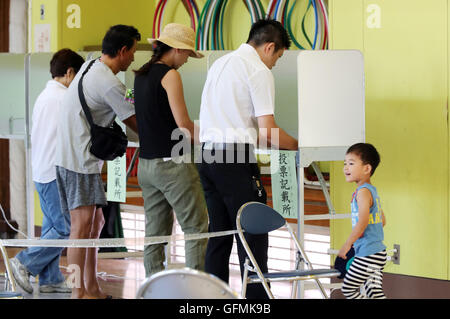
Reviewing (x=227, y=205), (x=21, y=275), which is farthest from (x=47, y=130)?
(x=227, y=205)

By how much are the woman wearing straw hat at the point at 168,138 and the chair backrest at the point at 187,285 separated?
5.27 feet

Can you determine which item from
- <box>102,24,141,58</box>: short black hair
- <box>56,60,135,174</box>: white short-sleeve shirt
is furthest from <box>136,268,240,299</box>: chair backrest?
<box>102,24,141,58</box>: short black hair

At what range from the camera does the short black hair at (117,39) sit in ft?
13.1

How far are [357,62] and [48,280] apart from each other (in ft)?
8.07

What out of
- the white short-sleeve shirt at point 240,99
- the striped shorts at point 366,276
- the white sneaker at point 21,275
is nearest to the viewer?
the white short-sleeve shirt at point 240,99

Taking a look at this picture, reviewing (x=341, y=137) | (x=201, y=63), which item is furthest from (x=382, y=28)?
(x=201, y=63)

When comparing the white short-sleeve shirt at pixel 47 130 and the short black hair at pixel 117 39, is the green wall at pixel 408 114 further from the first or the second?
the white short-sleeve shirt at pixel 47 130

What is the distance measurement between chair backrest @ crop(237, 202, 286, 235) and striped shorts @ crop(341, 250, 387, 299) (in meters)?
0.46

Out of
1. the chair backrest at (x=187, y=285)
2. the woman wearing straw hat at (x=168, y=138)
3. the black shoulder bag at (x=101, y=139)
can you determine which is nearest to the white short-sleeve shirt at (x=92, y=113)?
the black shoulder bag at (x=101, y=139)

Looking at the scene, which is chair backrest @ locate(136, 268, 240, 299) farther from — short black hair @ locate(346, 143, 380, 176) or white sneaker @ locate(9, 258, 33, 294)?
white sneaker @ locate(9, 258, 33, 294)

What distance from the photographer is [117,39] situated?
399cm

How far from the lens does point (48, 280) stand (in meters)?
4.91

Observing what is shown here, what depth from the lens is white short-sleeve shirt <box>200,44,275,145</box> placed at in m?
3.41

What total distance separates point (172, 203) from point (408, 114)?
172 centimetres
